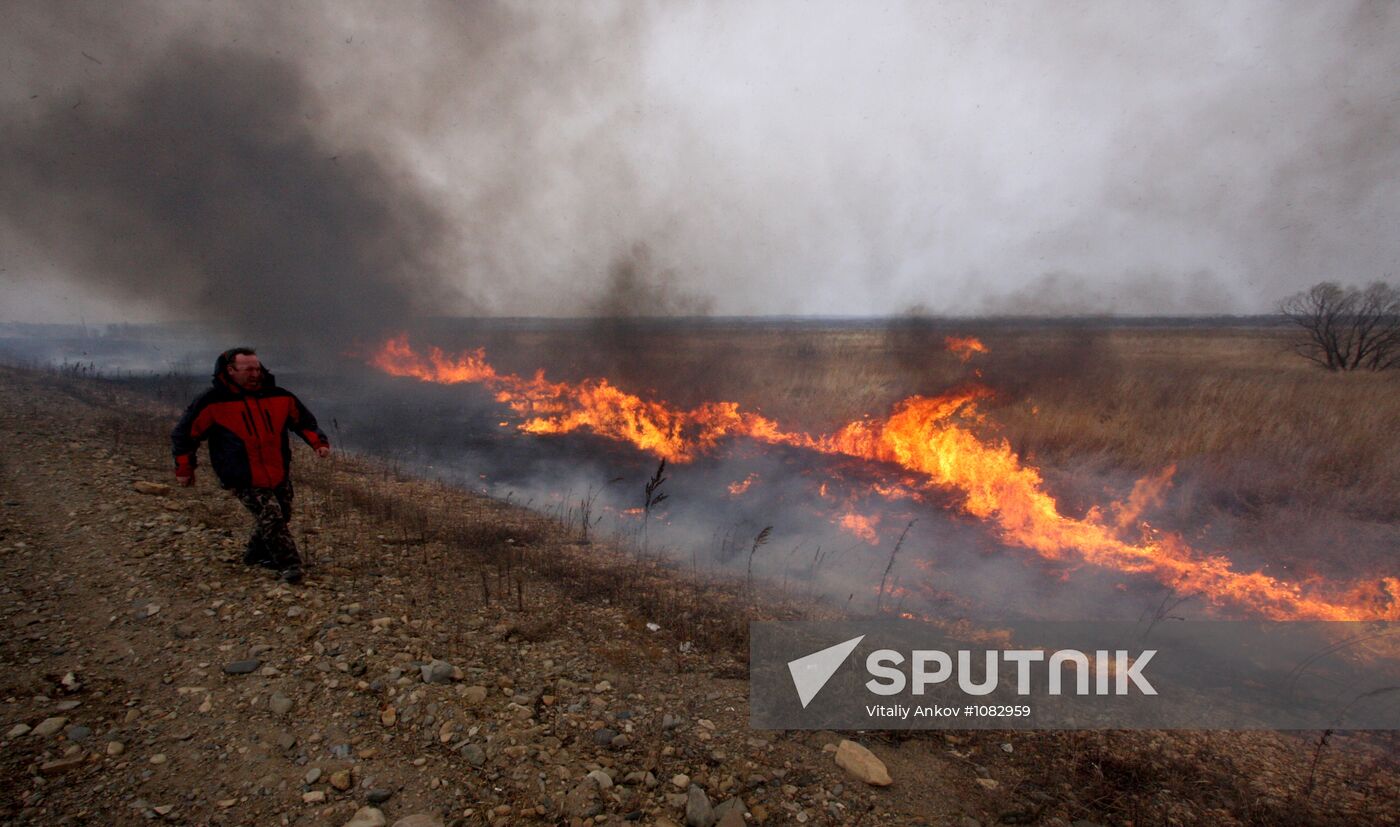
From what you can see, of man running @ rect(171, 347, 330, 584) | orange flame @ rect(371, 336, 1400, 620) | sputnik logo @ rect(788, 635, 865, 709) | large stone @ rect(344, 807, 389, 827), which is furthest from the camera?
orange flame @ rect(371, 336, 1400, 620)

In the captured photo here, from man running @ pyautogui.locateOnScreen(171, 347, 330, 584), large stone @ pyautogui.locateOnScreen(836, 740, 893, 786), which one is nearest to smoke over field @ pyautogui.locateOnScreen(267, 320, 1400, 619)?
large stone @ pyautogui.locateOnScreen(836, 740, 893, 786)

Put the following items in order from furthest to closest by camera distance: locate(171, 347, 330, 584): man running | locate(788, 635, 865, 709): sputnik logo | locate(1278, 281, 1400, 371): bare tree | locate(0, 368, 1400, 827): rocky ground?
locate(1278, 281, 1400, 371): bare tree < locate(171, 347, 330, 584): man running < locate(788, 635, 865, 709): sputnik logo < locate(0, 368, 1400, 827): rocky ground

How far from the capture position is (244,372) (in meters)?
4.70

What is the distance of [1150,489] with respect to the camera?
9.66 m

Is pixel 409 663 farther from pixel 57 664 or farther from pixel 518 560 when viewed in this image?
pixel 518 560

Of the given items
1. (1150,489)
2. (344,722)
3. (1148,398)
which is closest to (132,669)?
(344,722)

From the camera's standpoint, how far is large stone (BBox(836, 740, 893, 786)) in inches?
135

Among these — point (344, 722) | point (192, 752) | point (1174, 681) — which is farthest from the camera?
point (1174, 681)

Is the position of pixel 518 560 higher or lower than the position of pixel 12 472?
lower

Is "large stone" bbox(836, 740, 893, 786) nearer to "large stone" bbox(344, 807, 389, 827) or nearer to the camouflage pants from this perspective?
"large stone" bbox(344, 807, 389, 827)

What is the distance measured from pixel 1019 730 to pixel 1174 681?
288 centimetres

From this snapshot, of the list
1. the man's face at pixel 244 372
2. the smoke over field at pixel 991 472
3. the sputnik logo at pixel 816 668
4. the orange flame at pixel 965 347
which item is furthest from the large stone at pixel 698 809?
the orange flame at pixel 965 347

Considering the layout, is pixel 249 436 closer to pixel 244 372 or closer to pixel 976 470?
pixel 244 372

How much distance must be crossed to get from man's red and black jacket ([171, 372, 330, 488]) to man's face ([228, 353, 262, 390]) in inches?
2.6
